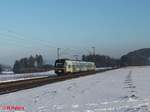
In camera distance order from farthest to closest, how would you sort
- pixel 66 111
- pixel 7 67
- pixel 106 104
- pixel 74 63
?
pixel 7 67 → pixel 74 63 → pixel 106 104 → pixel 66 111

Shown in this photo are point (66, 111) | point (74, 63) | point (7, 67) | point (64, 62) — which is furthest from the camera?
point (7, 67)

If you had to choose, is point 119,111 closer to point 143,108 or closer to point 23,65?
point 143,108

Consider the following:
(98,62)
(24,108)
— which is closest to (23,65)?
(98,62)

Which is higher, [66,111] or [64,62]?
[64,62]

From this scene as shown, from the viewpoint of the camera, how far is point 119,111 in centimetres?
1212

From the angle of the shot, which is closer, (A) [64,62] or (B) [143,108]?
(B) [143,108]

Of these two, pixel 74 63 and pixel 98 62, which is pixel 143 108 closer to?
pixel 74 63

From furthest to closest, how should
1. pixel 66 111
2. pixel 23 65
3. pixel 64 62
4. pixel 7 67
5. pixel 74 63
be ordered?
pixel 7 67 → pixel 23 65 → pixel 74 63 → pixel 64 62 → pixel 66 111

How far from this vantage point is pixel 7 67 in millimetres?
187750

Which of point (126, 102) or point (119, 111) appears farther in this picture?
point (126, 102)

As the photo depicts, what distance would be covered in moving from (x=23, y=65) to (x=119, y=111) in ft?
539

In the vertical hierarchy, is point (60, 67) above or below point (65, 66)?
below

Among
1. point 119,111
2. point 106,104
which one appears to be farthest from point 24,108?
point 119,111

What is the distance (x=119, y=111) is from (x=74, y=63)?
185 ft
